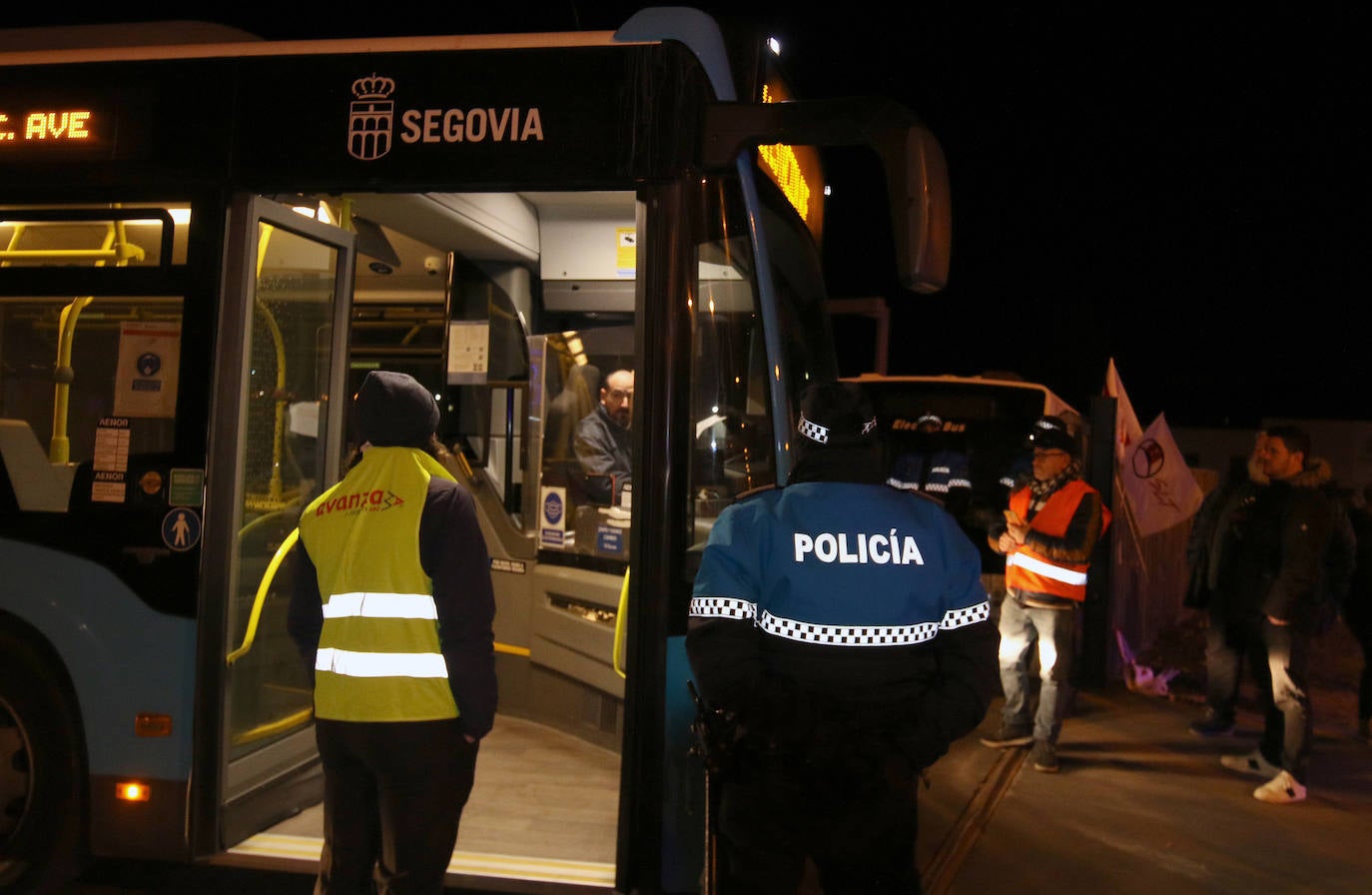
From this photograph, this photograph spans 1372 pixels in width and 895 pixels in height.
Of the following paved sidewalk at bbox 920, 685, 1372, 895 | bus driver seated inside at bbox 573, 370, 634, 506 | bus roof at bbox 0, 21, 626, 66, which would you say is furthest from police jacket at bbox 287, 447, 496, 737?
bus driver seated inside at bbox 573, 370, 634, 506

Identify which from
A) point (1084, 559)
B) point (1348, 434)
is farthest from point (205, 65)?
Answer: point (1348, 434)

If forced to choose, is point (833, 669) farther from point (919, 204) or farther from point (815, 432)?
point (919, 204)

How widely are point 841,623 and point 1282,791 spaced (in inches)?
175

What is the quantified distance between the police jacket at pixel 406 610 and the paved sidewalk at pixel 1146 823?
2.55 meters

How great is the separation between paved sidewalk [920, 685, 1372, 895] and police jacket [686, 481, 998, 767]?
86.5 inches

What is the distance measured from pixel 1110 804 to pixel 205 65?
536 centimetres

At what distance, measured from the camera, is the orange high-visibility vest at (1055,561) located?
6.10 meters

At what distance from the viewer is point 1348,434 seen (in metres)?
29.1

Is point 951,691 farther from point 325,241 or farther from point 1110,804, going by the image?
point 1110,804

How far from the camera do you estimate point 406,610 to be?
2.94 meters

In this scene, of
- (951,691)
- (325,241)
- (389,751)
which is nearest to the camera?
(951,691)

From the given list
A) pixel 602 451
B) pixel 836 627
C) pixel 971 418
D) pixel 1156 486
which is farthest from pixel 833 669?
pixel 971 418

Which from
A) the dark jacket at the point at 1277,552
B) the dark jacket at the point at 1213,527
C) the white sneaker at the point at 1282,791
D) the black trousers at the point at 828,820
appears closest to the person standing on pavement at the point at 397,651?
the black trousers at the point at 828,820

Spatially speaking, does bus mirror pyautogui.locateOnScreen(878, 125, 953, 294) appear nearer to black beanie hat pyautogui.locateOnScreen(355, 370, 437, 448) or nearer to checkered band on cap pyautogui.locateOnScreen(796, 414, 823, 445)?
checkered band on cap pyautogui.locateOnScreen(796, 414, 823, 445)
